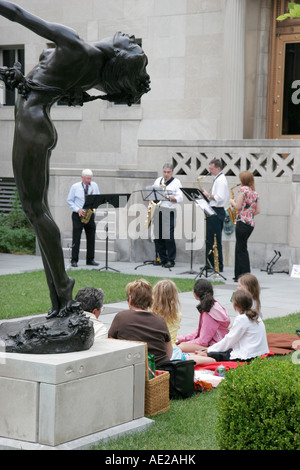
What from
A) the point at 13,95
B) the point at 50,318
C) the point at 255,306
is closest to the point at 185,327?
the point at 255,306

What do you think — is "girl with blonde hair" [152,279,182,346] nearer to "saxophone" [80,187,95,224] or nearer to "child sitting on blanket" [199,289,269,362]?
"child sitting on blanket" [199,289,269,362]

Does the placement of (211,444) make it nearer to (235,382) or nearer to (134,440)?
(134,440)

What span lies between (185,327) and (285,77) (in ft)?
39.9

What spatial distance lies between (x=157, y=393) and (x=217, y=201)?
1018 centimetres

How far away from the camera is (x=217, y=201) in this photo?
54.1ft

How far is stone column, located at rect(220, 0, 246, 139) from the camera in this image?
2028 cm

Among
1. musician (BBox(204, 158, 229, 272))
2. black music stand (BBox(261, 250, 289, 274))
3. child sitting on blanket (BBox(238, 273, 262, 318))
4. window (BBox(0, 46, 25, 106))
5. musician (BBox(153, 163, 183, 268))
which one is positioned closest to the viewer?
child sitting on blanket (BBox(238, 273, 262, 318))

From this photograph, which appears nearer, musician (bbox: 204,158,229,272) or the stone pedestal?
the stone pedestal

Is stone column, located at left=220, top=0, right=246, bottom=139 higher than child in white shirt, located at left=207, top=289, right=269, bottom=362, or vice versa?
stone column, located at left=220, top=0, right=246, bottom=139

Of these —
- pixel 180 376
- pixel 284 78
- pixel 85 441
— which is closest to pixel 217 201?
pixel 284 78

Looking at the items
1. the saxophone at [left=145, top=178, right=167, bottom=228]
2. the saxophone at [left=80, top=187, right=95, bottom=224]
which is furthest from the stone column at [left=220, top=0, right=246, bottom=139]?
the saxophone at [left=80, top=187, right=95, bottom=224]

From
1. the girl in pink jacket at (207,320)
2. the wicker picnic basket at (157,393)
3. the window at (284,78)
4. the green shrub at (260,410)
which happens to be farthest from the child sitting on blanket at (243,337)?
the window at (284,78)

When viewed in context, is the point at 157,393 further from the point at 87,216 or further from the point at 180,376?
the point at 87,216

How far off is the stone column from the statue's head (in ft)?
47.6
